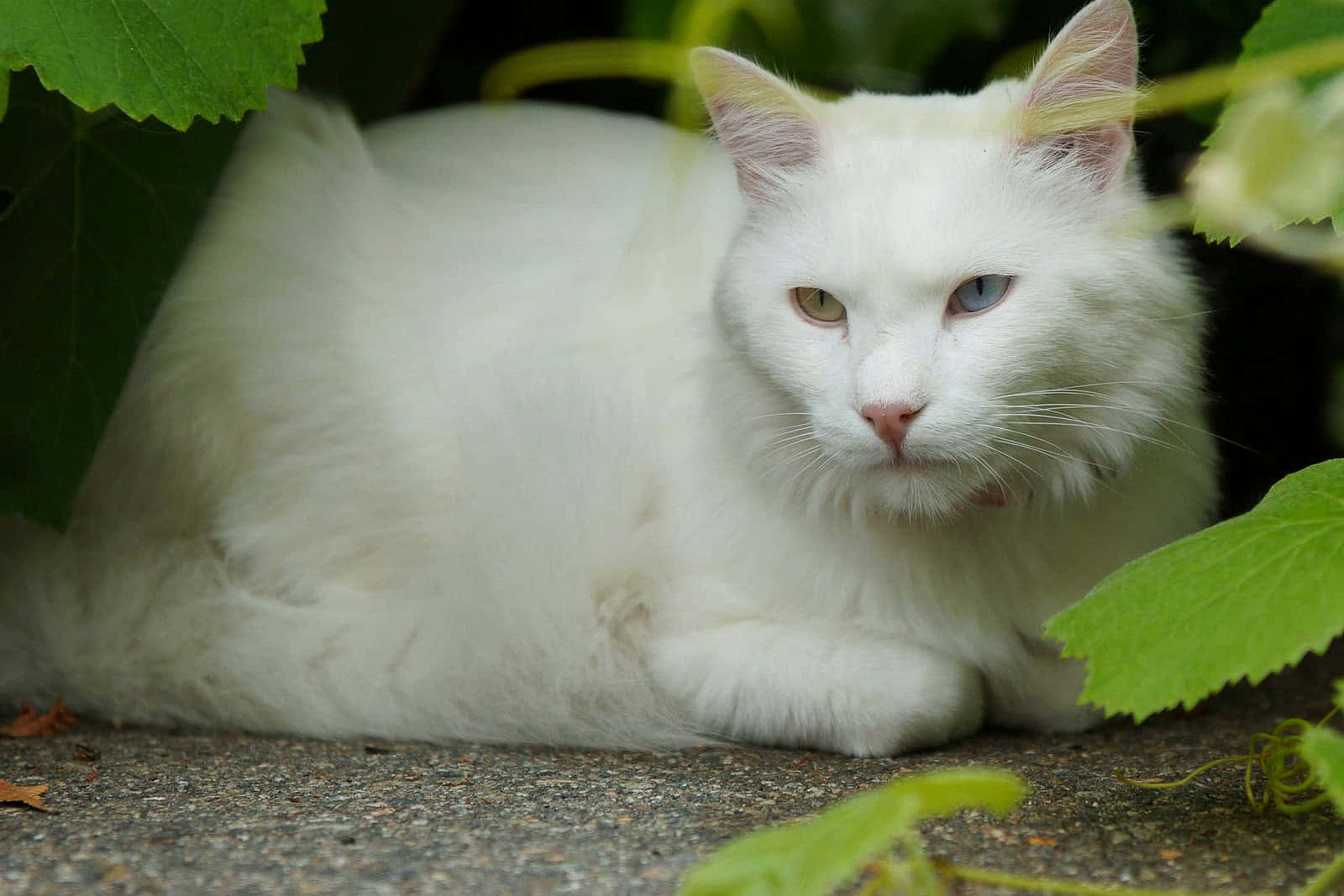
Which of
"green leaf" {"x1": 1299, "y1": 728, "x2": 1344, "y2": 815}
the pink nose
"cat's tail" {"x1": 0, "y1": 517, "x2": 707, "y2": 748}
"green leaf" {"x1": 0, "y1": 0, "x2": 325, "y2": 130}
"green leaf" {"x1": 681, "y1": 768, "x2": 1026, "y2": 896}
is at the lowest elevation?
"green leaf" {"x1": 681, "y1": 768, "x2": 1026, "y2": 896}

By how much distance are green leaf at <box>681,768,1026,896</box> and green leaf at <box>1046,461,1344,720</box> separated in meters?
0.20

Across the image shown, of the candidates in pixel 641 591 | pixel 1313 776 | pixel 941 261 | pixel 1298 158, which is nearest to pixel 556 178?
pixel 641 591

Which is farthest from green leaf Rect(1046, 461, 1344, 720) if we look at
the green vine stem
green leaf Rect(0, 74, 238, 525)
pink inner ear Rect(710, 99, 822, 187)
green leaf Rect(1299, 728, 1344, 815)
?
green leaf Rect(0, 74, 238, 525)

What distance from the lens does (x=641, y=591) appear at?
174 cm

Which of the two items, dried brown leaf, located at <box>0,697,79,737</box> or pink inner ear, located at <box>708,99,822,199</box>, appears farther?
dried brown leaf, located at <box>0,697,79,737</box>

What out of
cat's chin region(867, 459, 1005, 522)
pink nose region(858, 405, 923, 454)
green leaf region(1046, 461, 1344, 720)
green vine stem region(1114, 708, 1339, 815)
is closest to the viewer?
green leaf region(1046, 461, 1344, 720)

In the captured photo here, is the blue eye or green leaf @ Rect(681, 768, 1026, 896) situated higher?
the blue eye

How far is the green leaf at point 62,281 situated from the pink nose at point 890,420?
964mm

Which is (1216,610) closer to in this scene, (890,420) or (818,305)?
(890,420)

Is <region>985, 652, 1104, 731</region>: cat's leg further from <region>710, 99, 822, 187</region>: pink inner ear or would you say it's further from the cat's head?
<region>710, 99, 822, 187</region>: pink inner ear

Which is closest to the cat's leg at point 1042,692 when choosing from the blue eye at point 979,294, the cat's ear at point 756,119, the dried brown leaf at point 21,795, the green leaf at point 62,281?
the blue eye at point 979,294

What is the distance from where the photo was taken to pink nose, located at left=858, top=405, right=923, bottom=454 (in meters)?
1.32

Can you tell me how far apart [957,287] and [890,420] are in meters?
0.17

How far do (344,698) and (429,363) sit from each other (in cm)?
48
